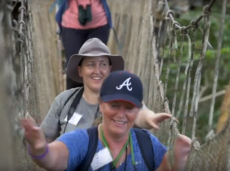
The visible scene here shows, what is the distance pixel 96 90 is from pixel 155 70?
829mm

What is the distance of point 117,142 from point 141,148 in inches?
2.7

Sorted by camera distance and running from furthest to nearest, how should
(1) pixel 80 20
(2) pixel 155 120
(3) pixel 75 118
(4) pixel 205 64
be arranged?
(4) pixel 205 64
(1) pixel 80 20
(3) pixel 75 118
(2) pixel 155 120

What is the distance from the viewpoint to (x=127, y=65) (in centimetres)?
343

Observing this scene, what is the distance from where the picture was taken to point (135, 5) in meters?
3.90

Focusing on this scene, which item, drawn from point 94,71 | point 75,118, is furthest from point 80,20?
point 75,118

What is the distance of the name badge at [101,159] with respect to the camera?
1.15 m

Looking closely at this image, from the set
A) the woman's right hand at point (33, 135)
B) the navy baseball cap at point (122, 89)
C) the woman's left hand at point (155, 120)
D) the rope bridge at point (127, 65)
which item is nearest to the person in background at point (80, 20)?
the rope bridge at point (127, 65)

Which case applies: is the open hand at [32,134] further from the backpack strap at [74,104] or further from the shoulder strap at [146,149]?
the backpack strap at [74,104]

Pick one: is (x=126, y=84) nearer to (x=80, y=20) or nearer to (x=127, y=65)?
(x=80, y=20)

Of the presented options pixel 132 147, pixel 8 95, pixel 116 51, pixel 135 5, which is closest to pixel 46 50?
pixel 116 51

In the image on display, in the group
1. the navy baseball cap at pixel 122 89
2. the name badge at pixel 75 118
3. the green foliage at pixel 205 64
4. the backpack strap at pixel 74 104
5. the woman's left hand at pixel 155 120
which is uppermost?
the navy baseball cap at pixel 122 89

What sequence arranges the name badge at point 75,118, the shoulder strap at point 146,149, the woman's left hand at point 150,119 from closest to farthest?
the shoulder strap at point 146,149
the woman's left hand at point 150,119
the name badge at point 75,118

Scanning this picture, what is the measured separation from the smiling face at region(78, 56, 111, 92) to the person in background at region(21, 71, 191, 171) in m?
0.48

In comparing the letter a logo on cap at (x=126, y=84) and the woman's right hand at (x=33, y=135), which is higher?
the letter a logo on cap at (x=126, y=84)
